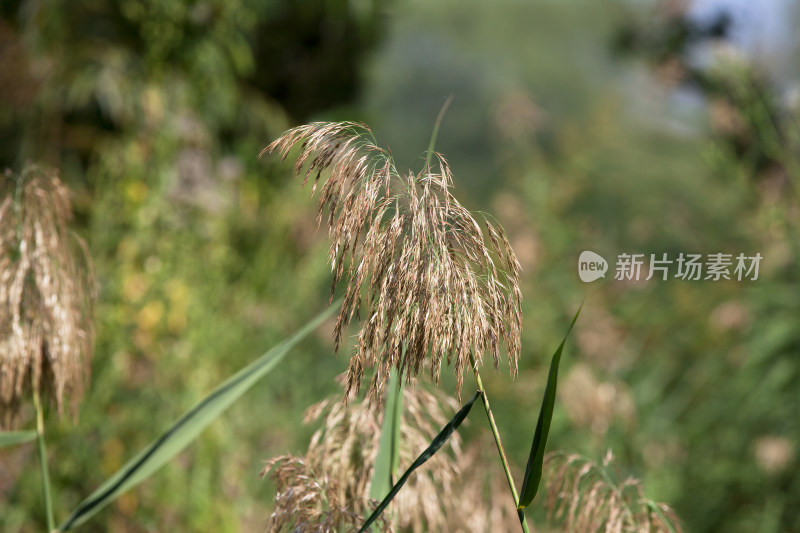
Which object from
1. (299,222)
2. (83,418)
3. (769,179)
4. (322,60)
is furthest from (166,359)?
(322,60)

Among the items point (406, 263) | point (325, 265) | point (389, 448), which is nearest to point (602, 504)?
point (389, 448)

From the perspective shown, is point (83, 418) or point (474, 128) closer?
point (83, 418)

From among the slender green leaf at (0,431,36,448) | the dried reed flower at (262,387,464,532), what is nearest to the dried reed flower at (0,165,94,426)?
the slender green leaf at (0,431,36,448)

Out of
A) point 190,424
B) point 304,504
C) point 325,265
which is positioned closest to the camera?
point 304,504

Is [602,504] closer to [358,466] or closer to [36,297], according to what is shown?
[358,466]

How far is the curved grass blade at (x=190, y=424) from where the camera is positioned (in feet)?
2.76

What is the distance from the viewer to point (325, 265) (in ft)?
6.27

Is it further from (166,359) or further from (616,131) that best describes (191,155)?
(616,131)

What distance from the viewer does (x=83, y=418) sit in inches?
86.2

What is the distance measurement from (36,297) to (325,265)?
3.16 ft

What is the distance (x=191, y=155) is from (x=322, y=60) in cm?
272

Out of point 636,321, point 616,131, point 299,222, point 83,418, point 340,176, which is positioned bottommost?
point 83,418

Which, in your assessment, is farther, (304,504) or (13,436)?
(13,436)

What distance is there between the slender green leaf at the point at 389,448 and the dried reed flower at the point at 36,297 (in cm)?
41
